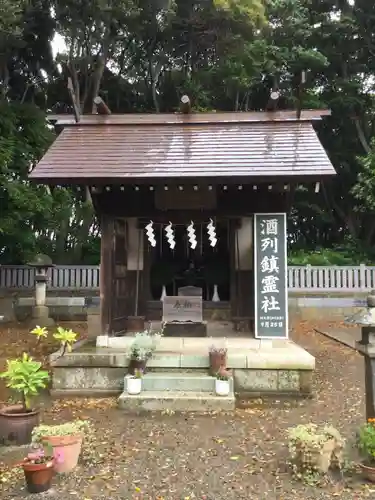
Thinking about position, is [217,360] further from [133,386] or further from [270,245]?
[270,245]

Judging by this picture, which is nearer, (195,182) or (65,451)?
(65,451)

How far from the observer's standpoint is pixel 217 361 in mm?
7387

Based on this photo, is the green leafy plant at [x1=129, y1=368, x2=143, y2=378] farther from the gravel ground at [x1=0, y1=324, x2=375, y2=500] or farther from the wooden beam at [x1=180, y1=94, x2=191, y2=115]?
the wooden beam at [x1=180, y1=94, x2=191, y2=115]

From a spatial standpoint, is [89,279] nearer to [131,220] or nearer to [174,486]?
[131,220]

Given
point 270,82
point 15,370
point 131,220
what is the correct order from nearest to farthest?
point 15,370, point 131,220, point 270,82

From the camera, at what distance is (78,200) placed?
20453mm

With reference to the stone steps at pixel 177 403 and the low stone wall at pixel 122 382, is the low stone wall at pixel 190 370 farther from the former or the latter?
the stone steps at pixel 177 403

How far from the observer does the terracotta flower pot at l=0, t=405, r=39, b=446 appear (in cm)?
523

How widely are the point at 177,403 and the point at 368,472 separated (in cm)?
308

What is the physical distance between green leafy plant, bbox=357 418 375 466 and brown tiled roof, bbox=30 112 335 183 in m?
4.62

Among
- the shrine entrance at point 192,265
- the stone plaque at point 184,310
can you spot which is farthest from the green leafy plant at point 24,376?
the shrine entrance at point 192,265

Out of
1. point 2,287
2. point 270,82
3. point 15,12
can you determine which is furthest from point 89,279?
point 270,82

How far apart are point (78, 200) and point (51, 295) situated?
5.86 metres

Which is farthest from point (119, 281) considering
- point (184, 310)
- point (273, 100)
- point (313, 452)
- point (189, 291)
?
point (313, 452)
